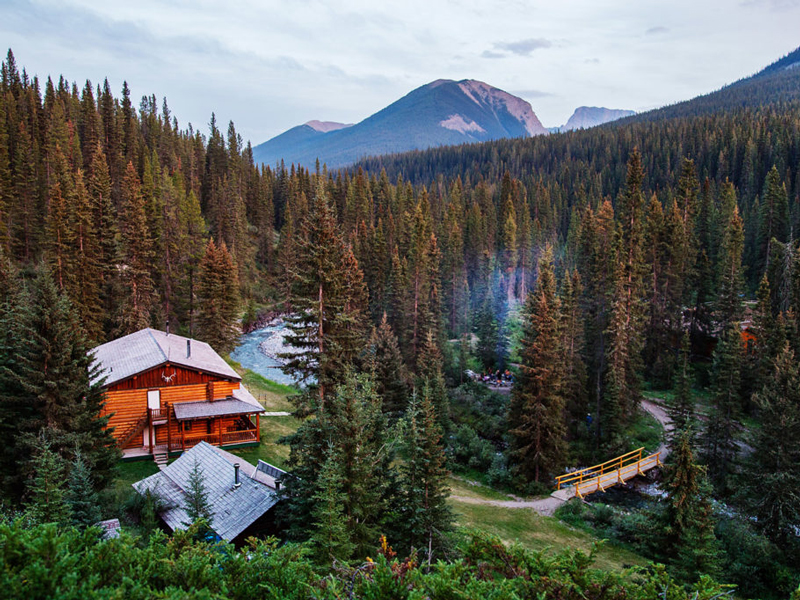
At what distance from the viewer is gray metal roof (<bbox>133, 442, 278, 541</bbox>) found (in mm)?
17312

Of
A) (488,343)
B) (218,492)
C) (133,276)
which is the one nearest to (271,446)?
(218,492)

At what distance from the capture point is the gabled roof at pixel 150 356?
30859mm

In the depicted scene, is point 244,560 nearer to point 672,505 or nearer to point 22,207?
point 672,505

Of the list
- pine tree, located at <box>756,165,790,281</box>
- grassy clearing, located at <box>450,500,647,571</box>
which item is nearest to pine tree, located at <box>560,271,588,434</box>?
grassy clearing, located at <box>450,500,647,571</box>

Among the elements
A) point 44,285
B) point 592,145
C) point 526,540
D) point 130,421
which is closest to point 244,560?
point 44,285

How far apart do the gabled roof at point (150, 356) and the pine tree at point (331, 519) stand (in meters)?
20.6

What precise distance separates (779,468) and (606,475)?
9.40m

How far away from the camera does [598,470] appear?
3538 centimetres

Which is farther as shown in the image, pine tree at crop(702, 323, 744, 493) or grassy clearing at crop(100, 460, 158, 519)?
pine tree at crop(702, 323, 744, 493)

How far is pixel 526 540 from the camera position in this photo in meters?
24.3

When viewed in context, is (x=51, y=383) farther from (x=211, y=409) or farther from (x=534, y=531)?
(x=534, y=531)

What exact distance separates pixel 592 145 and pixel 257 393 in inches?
5869

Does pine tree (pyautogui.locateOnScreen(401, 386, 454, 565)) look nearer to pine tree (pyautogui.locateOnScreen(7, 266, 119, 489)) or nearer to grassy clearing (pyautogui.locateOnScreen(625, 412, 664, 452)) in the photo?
pine tree (pyautogui.locateOnScreen(7, 266, 119, 489))

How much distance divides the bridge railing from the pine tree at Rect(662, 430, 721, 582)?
9.39 meters
